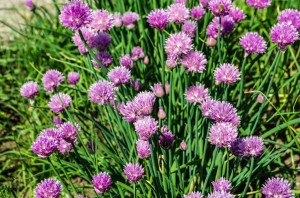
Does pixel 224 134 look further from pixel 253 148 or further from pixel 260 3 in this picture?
pixel 260 3

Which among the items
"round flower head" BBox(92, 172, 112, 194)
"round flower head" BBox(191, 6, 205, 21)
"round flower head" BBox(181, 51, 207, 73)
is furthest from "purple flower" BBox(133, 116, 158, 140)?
"round flower head" BBox(191, 6, 205, 21)

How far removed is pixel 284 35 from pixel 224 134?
1.52 ft

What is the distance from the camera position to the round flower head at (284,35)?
1386 mm

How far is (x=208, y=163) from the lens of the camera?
1605 millimetres

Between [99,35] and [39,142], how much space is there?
→ 23.5 inches

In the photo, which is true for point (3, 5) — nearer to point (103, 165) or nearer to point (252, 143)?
point (103, 165)

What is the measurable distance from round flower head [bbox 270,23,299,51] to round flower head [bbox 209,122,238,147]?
0.42m

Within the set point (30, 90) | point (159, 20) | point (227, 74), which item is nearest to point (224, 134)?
point (227, 74)

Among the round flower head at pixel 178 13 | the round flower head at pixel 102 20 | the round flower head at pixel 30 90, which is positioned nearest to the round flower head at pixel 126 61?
the round flower head at pixel 102 20

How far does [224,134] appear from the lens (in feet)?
3.77

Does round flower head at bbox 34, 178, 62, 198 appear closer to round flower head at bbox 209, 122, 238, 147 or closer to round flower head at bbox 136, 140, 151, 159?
round flower head at bbox 136, 140, 151, 159

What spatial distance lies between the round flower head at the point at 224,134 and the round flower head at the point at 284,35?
418mm

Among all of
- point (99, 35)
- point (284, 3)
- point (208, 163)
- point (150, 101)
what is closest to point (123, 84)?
point (99, 35)

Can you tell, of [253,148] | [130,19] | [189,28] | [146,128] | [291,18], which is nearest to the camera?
[146,128]
